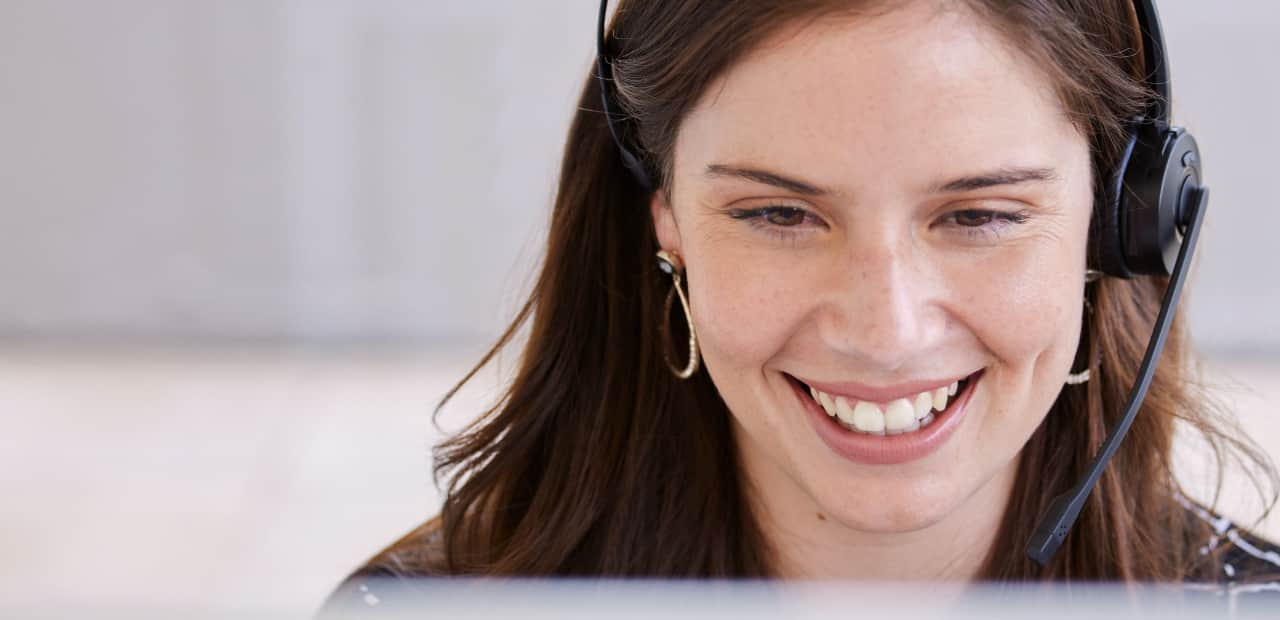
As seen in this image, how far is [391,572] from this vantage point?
1200mm

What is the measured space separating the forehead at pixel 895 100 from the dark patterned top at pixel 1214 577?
50 cm

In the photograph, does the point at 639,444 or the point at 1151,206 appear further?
the point at 639,444

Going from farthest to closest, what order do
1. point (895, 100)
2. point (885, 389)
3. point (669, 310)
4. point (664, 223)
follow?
point (669, 310) → point (664, 223) → point (885, 389) → point (895, 100)

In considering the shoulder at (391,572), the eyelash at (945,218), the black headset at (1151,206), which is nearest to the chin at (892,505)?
the black headset at (1151,206)

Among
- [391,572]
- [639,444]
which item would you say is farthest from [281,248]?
[639,444]

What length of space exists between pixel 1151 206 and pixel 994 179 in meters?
0.18

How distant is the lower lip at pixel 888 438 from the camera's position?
0.91 meters

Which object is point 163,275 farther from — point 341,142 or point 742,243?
point 742,243

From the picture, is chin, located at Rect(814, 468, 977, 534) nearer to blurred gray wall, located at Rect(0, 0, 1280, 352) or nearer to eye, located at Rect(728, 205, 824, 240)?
eye, located at Rect(728, 205, 824, 240)

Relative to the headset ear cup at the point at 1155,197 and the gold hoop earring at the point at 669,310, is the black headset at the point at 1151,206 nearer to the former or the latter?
the headset ear cup at the point at 1155,197

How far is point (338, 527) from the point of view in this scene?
1766 mm

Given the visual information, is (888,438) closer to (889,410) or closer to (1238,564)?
(889,410)

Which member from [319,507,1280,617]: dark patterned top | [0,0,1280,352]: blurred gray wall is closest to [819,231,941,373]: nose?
[319,507,1280,617]: dark patterned top

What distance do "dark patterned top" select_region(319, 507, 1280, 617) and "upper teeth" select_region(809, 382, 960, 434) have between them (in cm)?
36
